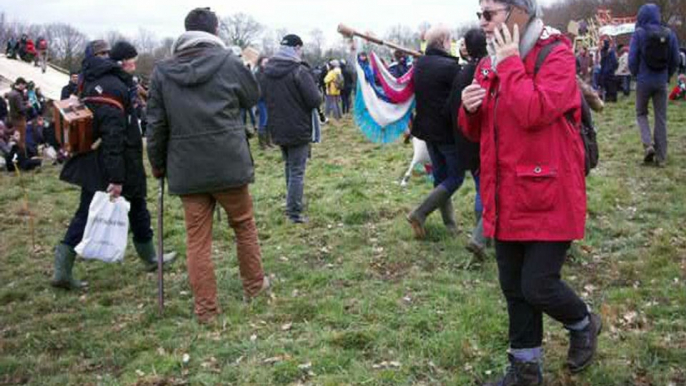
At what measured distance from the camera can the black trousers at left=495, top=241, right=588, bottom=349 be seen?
11.1 feet

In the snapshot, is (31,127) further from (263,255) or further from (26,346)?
(26,346)

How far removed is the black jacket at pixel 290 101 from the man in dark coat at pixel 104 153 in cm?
207

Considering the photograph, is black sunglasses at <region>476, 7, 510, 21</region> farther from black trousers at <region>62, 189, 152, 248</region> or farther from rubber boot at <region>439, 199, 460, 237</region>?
black trousers at <region>62, 189, 152, 248</region>

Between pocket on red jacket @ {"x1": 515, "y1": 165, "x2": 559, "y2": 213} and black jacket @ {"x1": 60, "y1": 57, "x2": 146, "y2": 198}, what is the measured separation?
3.63m

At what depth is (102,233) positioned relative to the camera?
220 inches

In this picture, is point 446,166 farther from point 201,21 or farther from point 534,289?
point 534,289

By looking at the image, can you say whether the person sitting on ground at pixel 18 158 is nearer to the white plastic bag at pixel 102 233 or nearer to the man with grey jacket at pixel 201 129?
the white plastic bag at pixel 102 233

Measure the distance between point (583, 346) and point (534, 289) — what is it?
632 mm

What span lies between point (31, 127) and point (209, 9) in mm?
12783

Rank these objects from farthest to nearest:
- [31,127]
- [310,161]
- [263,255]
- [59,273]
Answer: [31,127] → [310,161] → [263,255] → [59,273]

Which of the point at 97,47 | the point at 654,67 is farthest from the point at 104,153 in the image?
the point at 654,67

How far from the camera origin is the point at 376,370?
416 cm

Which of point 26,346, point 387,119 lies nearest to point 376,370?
point 26,346

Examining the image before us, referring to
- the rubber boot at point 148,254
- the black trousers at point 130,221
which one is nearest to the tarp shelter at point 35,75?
the rubber boot at point 148,254
